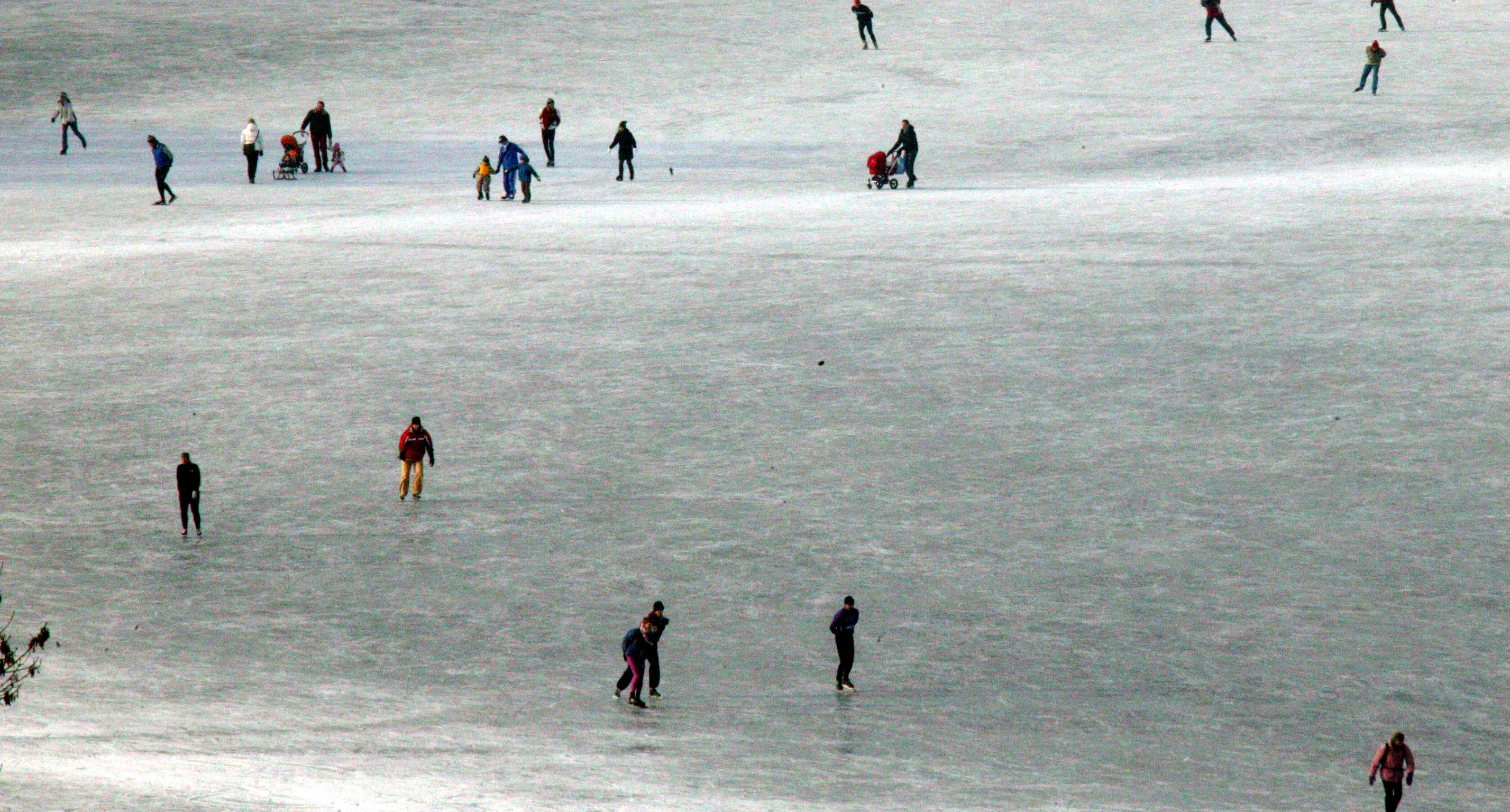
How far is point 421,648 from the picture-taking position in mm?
15367

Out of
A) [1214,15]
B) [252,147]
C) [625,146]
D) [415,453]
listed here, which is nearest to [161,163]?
[252,147]

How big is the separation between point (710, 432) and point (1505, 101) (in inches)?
995

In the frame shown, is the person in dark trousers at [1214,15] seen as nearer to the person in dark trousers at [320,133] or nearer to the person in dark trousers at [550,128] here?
the person in dark trousers at [550,128]

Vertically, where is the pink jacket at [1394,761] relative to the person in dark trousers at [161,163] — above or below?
below

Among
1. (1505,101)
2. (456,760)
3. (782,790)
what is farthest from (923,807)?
(1505,101)

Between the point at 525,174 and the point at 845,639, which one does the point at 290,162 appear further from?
the point at 845,639

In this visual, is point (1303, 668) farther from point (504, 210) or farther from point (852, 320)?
point (504, 210)

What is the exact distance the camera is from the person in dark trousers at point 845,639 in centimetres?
1447

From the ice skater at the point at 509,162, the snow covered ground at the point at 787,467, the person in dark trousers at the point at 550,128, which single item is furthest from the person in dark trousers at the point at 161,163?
the person in dark trousers at the point at 550,128

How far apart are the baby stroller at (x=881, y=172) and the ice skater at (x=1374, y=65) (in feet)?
39.3

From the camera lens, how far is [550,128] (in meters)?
36.3

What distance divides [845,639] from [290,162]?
24.9m

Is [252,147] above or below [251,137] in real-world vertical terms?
below

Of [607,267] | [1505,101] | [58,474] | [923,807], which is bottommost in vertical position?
[923,807]
